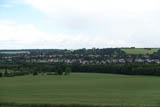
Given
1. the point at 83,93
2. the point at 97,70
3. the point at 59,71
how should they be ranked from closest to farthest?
the point at 83,93 < the point at 59,71 < the point at 97,70

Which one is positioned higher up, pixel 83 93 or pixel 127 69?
pixel 127 69

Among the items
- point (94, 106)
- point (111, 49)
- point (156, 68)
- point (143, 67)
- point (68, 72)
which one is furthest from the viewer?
point (111, 49)

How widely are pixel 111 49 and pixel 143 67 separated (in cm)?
9421

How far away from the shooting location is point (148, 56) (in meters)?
124

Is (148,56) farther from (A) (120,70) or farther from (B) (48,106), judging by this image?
(B) (48,106)

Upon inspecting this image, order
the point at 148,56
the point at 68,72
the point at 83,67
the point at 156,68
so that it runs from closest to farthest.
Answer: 1. the point at 156,68
2. the point at 68,72
3. the point at 83,67
4. the point at 148,56

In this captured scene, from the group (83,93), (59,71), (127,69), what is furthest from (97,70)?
(83,93)

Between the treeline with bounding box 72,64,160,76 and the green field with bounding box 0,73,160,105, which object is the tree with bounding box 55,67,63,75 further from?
the green field with bounding box 0,73,160,105

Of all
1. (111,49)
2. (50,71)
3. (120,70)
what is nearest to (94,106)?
(120,70)

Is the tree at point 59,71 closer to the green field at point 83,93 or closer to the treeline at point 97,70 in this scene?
A: the treeline at point 97,70

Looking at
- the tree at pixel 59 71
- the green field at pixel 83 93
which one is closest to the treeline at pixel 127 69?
the tree at pixel 59 71

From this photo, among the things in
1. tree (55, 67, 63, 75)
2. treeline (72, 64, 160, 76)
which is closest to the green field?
treeline (72, 64, 160, 76)

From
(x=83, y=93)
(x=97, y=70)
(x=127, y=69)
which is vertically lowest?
(x=83, y=93)

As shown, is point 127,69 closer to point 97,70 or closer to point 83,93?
point 97,70
